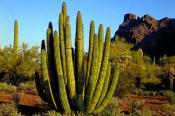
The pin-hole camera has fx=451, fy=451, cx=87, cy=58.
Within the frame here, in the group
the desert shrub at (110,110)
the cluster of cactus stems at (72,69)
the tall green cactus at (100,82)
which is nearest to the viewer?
the desert shrub at (110,110)

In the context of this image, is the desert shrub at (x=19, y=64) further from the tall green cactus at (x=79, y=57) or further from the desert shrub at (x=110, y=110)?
the tall green cactus at (x=79, y=57)

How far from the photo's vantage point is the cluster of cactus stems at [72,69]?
1536 cm

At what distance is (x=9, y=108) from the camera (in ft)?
48.4

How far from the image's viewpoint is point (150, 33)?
9681 centimetres

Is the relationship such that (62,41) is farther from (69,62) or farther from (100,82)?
(100,82)

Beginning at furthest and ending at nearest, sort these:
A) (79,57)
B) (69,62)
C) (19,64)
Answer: (19,64) < (79,57) < (69,62)

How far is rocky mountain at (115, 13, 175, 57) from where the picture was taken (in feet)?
275

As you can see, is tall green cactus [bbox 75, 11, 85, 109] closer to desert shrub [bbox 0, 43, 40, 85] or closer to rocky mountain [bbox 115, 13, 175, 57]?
desert shrub [bbox 0, 43, 40, 85]

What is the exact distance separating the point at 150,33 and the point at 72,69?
3258 inches

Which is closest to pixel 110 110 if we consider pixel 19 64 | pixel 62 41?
pixel 62 41

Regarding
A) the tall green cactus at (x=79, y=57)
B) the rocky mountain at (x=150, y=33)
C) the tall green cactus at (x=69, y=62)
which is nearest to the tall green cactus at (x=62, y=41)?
the tall green cactus at (x=69, y=62)

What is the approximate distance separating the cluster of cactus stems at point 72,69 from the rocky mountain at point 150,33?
6455cm

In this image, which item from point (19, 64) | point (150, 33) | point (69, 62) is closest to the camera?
point (69, 62)

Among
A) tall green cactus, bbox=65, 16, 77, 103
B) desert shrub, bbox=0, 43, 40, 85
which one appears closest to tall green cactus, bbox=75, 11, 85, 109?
tall green cactus, bbox=65, 16, 77, 103
